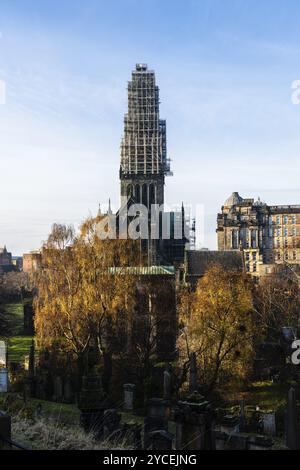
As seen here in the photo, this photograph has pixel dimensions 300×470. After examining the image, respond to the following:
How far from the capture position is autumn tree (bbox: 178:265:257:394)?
2748 cm

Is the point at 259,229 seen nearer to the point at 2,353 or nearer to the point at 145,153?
the point at 145,153

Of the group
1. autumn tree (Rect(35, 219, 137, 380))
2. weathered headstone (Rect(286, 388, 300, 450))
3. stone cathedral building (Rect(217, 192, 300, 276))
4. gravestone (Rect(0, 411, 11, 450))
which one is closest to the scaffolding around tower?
stone cathedral building (Rect(217, 192, 300, 276))

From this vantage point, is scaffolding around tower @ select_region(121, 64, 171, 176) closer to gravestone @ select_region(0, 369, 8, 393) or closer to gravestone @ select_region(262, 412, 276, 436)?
gravestone @ select_region(0, 369, 8, 393)

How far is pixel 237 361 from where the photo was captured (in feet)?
91.5

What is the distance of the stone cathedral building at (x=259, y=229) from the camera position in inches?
3735

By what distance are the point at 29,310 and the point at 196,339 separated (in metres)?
29.3

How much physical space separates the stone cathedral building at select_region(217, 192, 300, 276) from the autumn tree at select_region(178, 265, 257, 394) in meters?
64.0

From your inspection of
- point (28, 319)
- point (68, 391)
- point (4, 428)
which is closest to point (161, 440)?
point (4, 428)

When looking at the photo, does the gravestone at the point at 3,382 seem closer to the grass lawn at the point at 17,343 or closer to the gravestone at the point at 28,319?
the grass lawn at the point at 17,343

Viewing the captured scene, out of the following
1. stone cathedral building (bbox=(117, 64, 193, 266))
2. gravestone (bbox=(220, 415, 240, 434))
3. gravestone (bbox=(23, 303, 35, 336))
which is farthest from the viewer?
stone cathedral building (bbox=(117, 64, 193, 266))

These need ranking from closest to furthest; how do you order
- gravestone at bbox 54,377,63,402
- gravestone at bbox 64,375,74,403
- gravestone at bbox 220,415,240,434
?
gravestone at bbox 220,415,240,434 < gravestone at bbox 64,375,74,403 < gravestone at bbox 54,377,63,402

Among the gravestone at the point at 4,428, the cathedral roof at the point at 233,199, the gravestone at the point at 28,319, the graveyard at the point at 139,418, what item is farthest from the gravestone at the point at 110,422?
the cathedral roof at the point at 233,199

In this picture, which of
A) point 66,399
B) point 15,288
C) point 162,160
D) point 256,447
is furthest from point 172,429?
point 15,288
